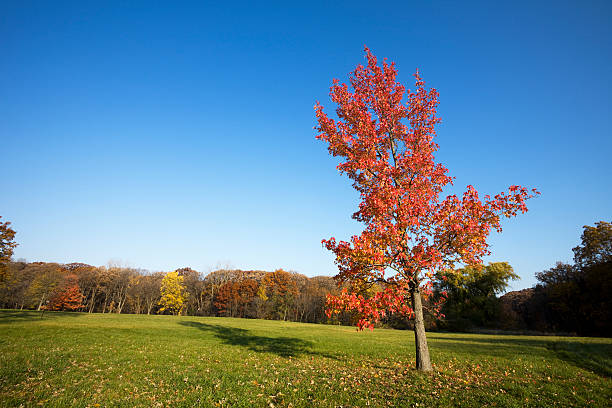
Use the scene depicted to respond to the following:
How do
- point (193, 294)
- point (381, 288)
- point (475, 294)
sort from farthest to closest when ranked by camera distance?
point (193, 294), point (475, 294), point (381, 288)

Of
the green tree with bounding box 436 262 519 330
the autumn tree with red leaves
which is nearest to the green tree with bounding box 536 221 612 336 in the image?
the green tree with bounding box 436 262 519 330

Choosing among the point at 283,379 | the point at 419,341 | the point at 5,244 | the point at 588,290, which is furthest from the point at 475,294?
the point at 5,244

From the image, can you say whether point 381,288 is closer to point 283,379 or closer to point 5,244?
point 283,379

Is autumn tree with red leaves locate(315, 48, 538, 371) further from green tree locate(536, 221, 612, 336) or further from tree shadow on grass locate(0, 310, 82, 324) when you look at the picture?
green tree locate(536, 221, 612, 336)

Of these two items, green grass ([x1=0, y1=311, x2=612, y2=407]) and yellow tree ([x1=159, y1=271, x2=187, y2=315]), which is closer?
green grass ([x1=0, y1=311, x2=612, y2=407])

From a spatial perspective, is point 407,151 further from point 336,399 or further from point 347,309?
point 336,399

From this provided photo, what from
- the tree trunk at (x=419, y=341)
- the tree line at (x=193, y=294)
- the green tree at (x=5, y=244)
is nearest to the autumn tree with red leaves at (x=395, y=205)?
the tree trunk at (x=419, y=341)

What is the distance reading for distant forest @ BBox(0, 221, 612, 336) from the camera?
39.0 meters

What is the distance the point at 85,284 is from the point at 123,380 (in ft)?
329

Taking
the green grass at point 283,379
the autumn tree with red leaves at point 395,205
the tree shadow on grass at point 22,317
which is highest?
the autumn tree with red leaves at point 395,205

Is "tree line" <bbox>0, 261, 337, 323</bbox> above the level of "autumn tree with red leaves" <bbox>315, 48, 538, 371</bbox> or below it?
below

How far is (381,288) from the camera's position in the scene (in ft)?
52.2

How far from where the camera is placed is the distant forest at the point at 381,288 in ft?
128

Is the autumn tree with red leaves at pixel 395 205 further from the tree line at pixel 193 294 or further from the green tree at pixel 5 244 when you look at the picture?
the tree line at pixel 193 294
